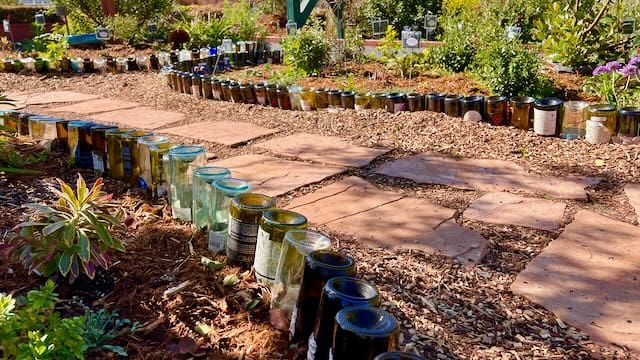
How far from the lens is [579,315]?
2027 mm

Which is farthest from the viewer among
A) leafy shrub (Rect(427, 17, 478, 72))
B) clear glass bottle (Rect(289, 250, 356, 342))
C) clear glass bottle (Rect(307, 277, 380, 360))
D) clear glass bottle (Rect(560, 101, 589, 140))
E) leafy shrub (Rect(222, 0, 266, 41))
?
leafy shrub (Rect(222, 0, 266, 41))

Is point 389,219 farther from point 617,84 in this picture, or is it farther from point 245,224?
point 617,84

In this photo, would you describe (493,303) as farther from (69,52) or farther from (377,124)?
(69,52)

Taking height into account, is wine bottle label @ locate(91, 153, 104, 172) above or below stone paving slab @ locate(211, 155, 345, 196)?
above

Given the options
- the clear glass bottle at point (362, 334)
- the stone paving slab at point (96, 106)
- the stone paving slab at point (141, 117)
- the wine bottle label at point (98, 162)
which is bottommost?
the clear glass bottle at point (362, 334)

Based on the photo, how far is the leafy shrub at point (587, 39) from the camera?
19.3ft

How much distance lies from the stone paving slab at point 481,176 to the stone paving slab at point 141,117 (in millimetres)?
2028

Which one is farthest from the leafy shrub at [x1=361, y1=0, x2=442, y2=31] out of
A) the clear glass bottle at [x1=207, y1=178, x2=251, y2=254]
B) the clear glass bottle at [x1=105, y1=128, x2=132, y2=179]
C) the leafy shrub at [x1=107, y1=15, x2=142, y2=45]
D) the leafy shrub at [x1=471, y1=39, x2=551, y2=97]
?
the clear glass bottle at [x1=207, y1=178, x2=251, y2=254]

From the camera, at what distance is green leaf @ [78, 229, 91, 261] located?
1913mm

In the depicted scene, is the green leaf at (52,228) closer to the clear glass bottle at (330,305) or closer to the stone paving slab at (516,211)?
the clear glass bottle at (330,305)

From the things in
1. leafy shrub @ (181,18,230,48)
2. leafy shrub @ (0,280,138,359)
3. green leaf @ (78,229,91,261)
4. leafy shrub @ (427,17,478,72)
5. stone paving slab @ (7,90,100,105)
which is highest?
leafy shrub @ (181,18,230,48)

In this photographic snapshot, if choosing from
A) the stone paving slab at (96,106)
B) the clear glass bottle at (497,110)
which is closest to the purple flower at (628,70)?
the clear glass bottle at (497,110)

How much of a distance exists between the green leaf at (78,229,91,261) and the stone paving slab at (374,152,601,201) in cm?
195

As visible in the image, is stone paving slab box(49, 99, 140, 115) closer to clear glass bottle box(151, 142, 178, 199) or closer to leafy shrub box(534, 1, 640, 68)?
clear glass bottle box(151, 142, 178, 199)
